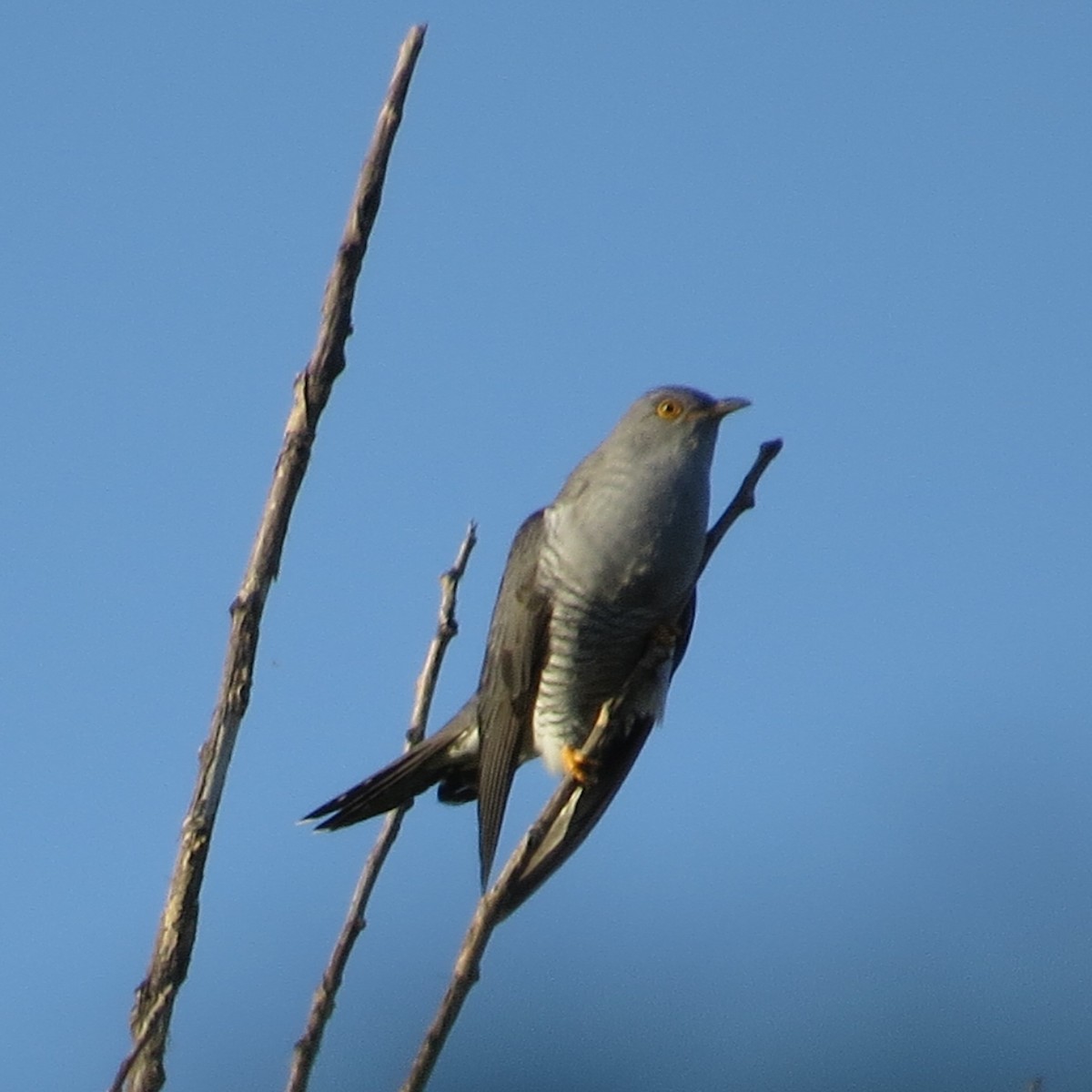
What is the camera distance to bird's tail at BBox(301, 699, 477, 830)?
185 inches

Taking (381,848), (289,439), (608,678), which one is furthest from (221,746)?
(608,678)

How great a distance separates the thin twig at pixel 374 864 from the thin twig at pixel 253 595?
189 millimetres

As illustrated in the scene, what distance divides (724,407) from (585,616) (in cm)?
70

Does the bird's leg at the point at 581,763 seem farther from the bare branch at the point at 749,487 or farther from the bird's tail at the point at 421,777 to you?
the bare branch at the point at 749,487

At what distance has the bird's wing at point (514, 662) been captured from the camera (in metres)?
4.90

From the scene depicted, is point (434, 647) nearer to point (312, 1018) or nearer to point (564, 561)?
point (312, 1018)

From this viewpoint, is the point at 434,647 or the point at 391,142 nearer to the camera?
the point at 391,142

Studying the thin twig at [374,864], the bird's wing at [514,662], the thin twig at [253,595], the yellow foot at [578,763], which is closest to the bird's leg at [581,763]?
the yellow foot at [578,763]

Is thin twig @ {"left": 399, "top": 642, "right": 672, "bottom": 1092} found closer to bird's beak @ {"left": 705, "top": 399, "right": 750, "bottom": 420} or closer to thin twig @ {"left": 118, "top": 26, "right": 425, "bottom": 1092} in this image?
thin twig @ {"left": 118, "top": 26, "right": 425, "bottom": 1092}

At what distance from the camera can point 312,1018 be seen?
77.3 inches

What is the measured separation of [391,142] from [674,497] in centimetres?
286

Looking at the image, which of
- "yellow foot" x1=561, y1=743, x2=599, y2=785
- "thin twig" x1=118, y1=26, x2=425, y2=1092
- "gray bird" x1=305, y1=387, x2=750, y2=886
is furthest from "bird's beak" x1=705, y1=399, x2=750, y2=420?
"thin twig" x1=118, y1=26, x2=425, y2=1092

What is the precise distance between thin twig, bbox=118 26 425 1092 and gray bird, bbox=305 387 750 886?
2.65 meters

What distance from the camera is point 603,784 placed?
477 cm
